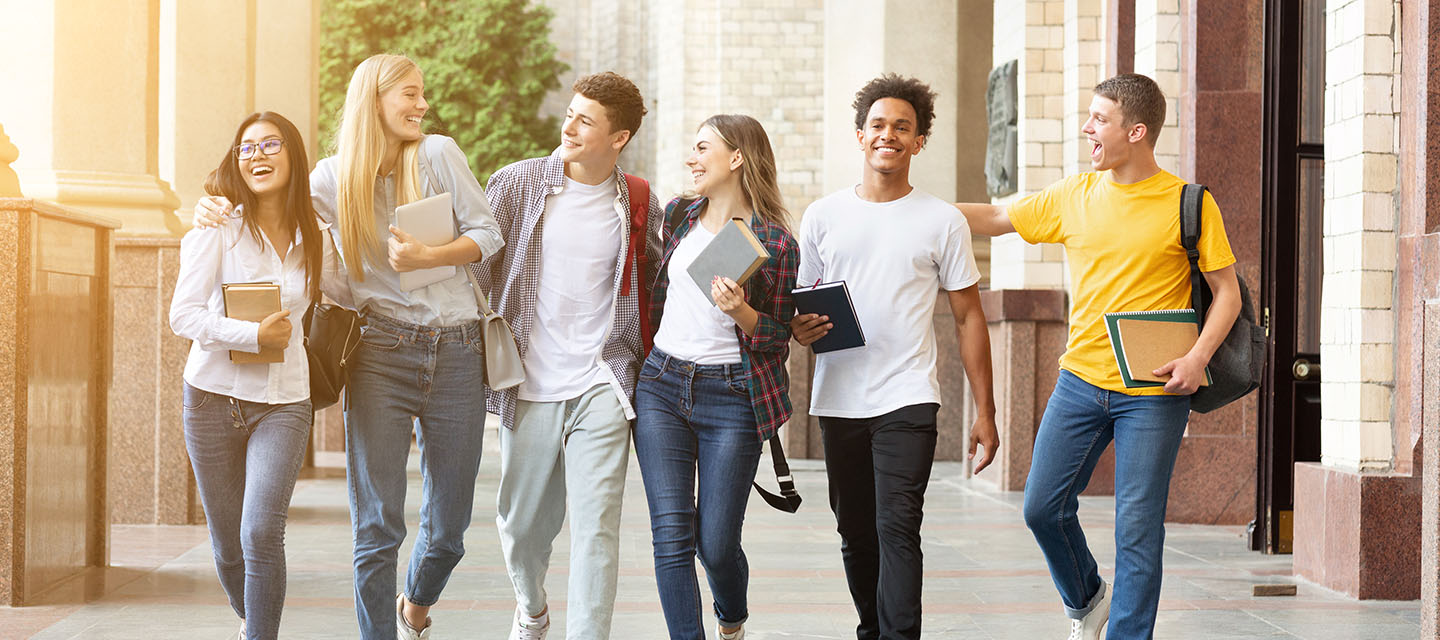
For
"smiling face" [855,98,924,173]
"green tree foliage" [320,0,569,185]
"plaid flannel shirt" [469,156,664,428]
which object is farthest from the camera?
"green tree foliage" [320,0,569,185]

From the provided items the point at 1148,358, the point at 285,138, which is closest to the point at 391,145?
the point at 285,138

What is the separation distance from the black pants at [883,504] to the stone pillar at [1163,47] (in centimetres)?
602

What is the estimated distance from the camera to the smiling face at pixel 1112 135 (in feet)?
16.8

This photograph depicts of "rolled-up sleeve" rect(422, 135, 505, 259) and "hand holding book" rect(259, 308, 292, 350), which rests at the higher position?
"rolled-up sleeve" rect(422, 135, 505, 259)

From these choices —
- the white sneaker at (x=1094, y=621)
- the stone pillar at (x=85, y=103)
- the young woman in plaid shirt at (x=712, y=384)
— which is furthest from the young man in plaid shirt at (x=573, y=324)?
the stone pillar at (x=85, y=103)

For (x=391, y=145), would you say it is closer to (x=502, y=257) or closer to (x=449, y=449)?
(x=502, y=257)

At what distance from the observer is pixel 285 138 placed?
16.0 ft

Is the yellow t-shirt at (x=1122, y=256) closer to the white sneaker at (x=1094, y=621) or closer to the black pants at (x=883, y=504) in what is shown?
the black pants at (x=883, y=504)

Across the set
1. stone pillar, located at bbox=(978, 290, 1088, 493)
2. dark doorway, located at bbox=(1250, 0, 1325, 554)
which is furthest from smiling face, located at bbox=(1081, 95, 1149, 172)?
stone pillar, located at bbox=(978, 290, 1088, 493)

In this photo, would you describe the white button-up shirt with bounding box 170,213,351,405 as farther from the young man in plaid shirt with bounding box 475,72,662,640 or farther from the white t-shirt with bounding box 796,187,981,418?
the white t-shirt with bounding box 796,187,981,418

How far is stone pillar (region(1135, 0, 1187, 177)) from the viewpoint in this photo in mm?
10680

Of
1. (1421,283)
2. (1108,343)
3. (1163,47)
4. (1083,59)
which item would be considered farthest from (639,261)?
(1083,59)

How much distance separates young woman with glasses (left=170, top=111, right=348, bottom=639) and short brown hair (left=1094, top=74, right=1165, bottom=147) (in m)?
2.57

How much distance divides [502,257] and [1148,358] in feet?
6.89
